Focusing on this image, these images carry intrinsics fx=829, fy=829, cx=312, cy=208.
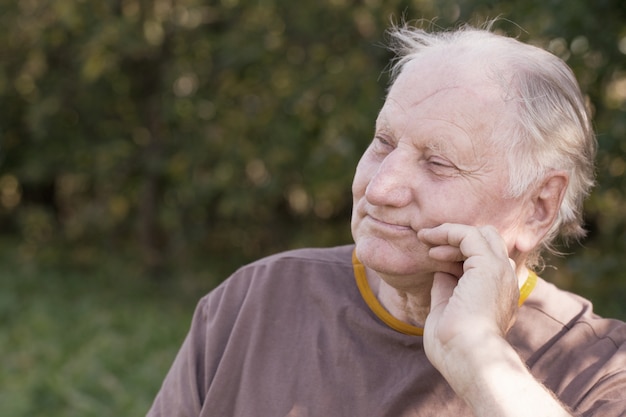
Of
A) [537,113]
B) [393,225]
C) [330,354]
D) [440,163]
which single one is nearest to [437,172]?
[440,163]

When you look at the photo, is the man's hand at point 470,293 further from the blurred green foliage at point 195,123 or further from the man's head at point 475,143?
the blurred green foliage at point 195,123

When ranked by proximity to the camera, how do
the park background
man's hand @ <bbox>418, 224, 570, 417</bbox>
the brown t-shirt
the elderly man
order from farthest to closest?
the park background, the brown t-shirt, the elderly man, man's hand @ <bbox>418, 224, 570, 417</bbox>

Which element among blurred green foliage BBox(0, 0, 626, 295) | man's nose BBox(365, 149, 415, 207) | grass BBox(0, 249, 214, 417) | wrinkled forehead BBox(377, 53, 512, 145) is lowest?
grass BBox(0, 249, 214, 417)

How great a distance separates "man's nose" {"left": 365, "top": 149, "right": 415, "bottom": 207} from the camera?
73.7 inches

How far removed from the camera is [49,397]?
456cm

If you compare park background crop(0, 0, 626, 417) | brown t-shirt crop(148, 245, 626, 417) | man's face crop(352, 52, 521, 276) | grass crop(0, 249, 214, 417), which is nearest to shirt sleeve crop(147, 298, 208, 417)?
brown t-shirt crop(148, 245, 626, 417)

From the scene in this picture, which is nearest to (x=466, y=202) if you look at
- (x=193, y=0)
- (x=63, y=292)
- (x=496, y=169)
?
(x=496, y=169)

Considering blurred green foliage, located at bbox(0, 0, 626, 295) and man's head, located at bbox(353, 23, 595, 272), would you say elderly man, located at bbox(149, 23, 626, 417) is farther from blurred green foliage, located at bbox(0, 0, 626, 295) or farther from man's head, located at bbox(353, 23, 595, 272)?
blurred green foliage, located at bbox(0, 0, 626, 295)

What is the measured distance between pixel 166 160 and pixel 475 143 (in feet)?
16.1

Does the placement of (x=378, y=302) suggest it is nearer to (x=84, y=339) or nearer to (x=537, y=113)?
(x=537, y=113)

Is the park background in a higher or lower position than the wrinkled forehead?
lower

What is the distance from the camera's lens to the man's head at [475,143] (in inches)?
73.9

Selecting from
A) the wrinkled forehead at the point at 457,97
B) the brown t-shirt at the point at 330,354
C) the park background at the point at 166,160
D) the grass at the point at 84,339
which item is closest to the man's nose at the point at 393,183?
the wrinkled forehead at the point at 457,97

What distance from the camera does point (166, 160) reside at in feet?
21.4
